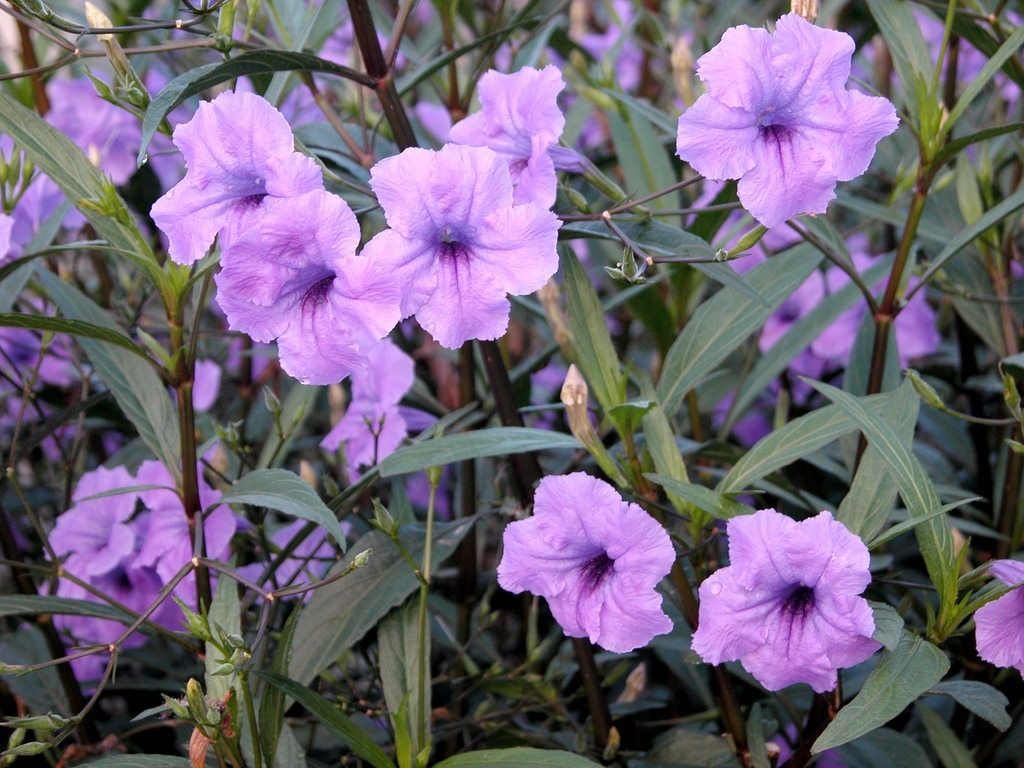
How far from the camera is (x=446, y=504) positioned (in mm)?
1252

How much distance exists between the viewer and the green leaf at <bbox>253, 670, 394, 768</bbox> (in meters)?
0.72

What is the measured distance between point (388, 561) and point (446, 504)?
1.28ft

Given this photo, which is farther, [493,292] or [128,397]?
[128,397]

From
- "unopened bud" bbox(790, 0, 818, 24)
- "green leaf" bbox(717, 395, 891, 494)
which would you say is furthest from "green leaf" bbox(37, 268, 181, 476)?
"unopened bud" bbox(790, 0, 818, 24)

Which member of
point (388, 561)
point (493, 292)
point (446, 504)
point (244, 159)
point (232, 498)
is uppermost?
point (244, 159)

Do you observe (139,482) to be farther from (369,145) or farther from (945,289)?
(945,289)

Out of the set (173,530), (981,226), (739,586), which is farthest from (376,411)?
(981,226)

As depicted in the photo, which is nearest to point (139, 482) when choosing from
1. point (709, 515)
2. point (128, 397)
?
point (128, 397)

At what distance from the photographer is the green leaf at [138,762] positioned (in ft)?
2.39

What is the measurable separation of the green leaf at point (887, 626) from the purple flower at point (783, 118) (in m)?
0.25

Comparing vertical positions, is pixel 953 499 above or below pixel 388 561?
below

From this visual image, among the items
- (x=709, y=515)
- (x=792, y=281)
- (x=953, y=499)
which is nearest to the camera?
(x=709, y=515)

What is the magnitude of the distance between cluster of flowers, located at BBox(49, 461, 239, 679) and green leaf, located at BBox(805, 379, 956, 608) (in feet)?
1.59

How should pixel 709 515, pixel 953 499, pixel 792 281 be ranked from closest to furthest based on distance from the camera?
pixel 709 515 < pixel 792 281 < pixel 953 499
